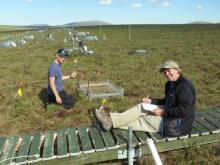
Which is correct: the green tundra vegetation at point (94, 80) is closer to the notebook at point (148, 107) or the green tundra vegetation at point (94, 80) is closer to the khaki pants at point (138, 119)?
the khaki pants at point (138, 119)

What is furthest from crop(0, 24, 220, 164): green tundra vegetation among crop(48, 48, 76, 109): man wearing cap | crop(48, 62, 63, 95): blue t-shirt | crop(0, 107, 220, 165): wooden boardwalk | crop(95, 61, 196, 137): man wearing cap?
crop(48, 62, 63, 95): blue t-shirt

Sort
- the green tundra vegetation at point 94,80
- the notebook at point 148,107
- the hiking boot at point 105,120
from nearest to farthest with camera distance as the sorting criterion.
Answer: the notebook at point 148,107 → the hiking boot at point 105,120 → the green tundra vegetation at point 94,80

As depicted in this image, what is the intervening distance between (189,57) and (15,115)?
14724 millimetres

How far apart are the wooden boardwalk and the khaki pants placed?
142 millimetres

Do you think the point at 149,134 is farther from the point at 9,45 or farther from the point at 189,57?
the point at 9,45

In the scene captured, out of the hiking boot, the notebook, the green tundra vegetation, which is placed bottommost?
the green tundra vegetation

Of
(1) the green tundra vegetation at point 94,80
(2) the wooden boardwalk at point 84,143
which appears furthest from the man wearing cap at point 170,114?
(1) the green tundra vegetation at point 94,80

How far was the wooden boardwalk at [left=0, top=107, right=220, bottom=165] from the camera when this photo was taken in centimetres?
651

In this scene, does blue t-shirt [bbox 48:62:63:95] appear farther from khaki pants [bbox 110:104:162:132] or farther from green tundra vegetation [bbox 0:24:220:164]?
khaki pants [bbox 110:104:162:132]

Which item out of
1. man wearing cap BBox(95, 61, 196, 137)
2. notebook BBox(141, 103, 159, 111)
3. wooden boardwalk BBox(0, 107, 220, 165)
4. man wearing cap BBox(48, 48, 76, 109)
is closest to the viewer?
wooden boardwalk BBox(0, 107, 220, 165)

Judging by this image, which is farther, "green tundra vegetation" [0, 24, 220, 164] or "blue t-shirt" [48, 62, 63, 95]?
"blue t-shirt" [48, 62, 63, 95]

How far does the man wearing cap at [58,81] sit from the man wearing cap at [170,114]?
3.16m

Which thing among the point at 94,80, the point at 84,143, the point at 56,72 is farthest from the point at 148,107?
the point at 94,80

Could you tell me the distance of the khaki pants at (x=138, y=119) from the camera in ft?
23.9
